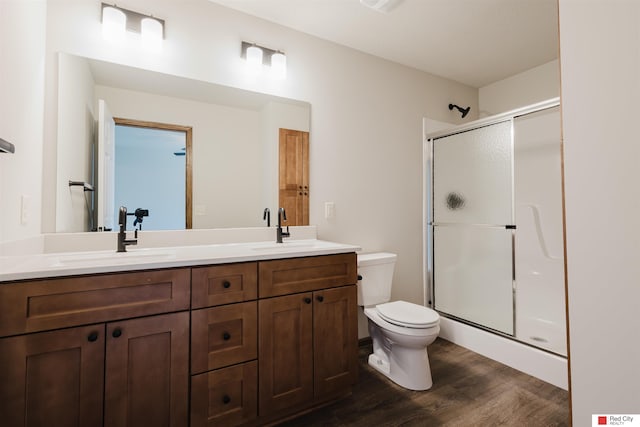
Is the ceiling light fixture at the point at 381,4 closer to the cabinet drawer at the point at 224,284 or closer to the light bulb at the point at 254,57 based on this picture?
the light bulb at the point at 254,57

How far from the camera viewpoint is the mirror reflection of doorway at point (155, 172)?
5.40 ft

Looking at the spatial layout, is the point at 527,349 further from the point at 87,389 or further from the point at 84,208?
the point at 84,208

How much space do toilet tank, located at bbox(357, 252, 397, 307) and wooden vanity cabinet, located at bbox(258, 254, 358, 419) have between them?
0.45 m

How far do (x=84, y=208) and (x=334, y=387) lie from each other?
65.3 inches

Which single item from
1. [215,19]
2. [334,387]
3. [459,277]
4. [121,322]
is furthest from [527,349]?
[215,19]

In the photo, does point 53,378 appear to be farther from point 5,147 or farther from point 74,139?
point 74,139

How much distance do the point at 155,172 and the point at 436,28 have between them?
2205mm

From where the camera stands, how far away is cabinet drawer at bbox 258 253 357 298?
1456 millimetres

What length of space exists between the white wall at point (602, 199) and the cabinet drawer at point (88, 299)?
5.10ft

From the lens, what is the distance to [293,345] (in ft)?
4.97

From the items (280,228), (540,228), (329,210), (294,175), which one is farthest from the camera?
(540,228)

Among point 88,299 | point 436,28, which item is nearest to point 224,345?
point 88,299

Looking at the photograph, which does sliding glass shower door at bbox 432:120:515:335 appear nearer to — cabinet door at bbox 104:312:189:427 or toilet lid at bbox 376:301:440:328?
toilet lid at bbox 376:301:440:328

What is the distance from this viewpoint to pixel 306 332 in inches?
61.2
